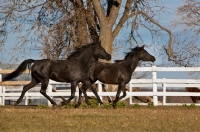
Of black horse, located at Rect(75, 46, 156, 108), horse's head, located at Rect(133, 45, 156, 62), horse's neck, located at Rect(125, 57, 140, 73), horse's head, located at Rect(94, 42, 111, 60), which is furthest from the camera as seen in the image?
horse's head, located at Rect(133, 45, 156, 62)

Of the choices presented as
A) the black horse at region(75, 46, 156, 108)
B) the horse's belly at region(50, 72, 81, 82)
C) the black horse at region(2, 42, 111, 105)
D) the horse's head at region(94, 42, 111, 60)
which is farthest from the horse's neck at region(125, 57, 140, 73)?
the horse's belly at region(50, 72, 81, 82)

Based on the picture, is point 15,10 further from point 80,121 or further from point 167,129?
point 167,129

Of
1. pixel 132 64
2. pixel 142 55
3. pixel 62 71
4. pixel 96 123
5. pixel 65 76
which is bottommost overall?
pixel 96 123

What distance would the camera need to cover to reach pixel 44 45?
24.0m

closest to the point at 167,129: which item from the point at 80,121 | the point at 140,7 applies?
the point at 80,121

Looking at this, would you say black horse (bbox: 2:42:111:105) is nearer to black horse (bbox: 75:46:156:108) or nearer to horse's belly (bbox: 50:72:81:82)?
horse's belly (bbox: 50:72:81:82)

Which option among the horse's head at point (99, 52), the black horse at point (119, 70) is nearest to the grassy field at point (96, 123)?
the black horse at point (119, 70)

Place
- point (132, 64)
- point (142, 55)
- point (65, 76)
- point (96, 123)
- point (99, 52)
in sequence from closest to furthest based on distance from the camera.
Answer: point (96, 123), point (65, 76), point (99, 52), point (132, 64), point (142, 55)

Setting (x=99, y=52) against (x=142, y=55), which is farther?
(x=142, y=55)

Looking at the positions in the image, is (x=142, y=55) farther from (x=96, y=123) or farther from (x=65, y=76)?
(x=96, y=123)

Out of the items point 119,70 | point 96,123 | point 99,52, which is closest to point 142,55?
point 119,70

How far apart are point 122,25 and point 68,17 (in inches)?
108

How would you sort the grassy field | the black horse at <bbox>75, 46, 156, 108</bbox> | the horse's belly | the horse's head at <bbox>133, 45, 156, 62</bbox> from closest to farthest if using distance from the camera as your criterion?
the grassy field → the horse's belly → the black horse at <bbox>75, 46, 156, 108</bbox> → the horse's head at <bbox>133, 45, 156, 62</bbox>

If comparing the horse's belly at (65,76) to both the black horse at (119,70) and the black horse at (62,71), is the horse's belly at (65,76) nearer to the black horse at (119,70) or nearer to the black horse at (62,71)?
the black horse at (62,71)
